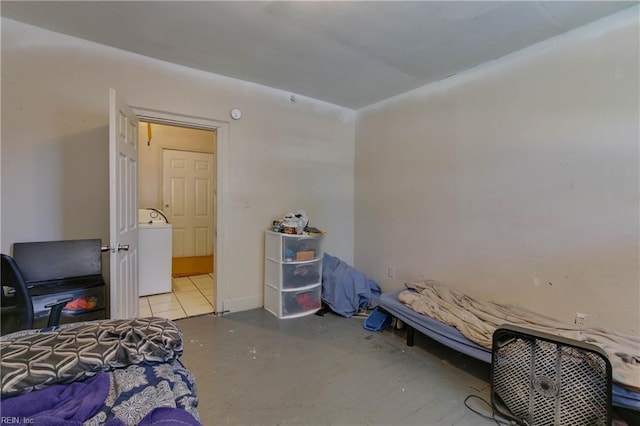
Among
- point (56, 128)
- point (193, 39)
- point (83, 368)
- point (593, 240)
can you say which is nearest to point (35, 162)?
point (56, 128)

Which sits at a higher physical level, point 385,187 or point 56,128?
point 56,128

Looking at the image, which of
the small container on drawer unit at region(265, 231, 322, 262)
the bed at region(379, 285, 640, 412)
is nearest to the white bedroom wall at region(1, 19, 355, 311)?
the small container on drawer unit at region(265, 231, 322, 262)

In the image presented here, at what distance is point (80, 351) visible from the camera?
1.07 metres

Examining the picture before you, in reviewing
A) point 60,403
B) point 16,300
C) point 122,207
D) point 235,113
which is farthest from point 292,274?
point 60,403

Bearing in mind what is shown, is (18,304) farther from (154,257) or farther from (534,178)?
(534,178)

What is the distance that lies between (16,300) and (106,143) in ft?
4.42

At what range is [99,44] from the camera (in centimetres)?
244

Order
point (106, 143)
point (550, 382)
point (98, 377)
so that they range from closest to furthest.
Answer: point (98, 377) → point (550, 382) → point (106, 143)

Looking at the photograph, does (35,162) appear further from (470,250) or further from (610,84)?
(610,84)

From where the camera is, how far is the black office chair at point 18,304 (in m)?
1.66

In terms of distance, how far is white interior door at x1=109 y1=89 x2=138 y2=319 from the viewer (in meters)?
2.03

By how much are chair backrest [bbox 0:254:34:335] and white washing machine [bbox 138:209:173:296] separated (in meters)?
1.96

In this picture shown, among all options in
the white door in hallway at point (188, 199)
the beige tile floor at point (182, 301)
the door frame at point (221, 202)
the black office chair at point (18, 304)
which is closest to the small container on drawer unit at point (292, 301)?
the door frame at point (221, 202)

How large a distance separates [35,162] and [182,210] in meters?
2.54
